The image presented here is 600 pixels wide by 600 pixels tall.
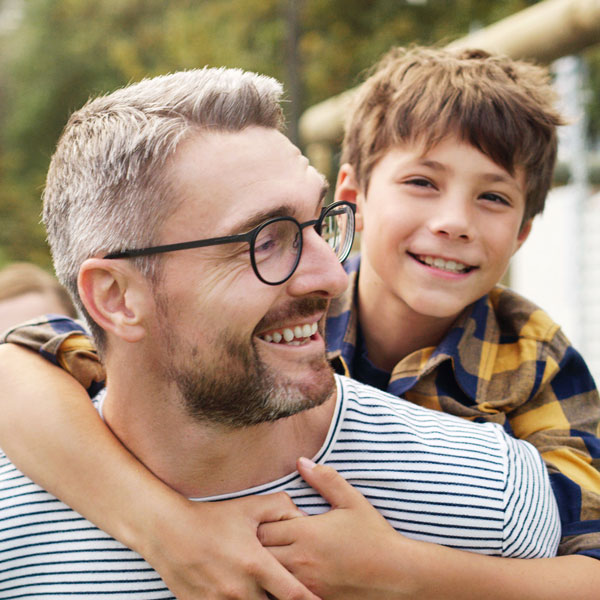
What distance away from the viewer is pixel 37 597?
1849 millimetres

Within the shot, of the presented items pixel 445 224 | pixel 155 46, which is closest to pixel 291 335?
pixel 445 224

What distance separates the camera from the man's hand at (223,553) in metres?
1.65

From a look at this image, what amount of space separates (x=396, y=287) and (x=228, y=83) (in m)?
0.96

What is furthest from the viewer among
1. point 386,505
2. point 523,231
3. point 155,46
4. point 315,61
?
point 155,46

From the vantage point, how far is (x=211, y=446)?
6.03 ft

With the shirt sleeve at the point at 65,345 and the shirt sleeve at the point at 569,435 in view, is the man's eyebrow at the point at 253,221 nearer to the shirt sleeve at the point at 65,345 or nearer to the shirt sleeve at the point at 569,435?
the shirt sleeve at the point at 65,345

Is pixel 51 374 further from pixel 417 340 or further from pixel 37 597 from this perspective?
pixel 417 340

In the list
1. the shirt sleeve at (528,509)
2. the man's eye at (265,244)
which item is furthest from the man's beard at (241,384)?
the shirt sleeve at (528,509)

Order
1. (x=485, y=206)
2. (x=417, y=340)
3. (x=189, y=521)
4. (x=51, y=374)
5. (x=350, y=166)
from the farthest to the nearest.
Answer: (x=350, y=166)
(x=417, y=340)
(x=485, y=206)
(x=51, y=374)
(x=189, y=521)

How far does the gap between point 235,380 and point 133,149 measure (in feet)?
1.88

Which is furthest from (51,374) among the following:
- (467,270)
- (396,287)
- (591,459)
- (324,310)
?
(591,459)

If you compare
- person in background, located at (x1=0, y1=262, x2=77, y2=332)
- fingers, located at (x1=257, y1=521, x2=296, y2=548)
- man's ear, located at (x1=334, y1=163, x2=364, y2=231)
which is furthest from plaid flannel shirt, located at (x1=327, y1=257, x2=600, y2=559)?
person in background, located at (x1=0, y1=262, x2=77, y2=332)

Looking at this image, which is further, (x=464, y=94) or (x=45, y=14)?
(x=45, y=14)

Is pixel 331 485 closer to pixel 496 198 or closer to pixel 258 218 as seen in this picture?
pixel 258 218
